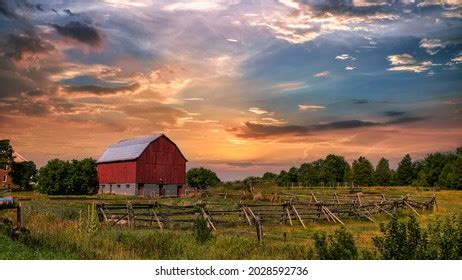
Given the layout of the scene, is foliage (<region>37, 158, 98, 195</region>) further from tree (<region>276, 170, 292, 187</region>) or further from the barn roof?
tree (<region>276, 170, 292, 187</region>)

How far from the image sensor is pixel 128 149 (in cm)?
4147

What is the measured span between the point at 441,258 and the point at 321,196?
35.4 meters

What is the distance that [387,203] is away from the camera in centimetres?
3025

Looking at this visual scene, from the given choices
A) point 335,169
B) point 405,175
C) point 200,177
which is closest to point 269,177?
point 200,177

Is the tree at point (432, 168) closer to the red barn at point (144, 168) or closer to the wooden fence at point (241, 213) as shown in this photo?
the wooden fence at point (241, 213)

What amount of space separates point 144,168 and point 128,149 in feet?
10.9

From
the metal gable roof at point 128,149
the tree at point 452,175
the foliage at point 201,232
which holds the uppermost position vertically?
the metal gable roof at point 128,149

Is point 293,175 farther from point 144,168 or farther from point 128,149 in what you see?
point 144,168

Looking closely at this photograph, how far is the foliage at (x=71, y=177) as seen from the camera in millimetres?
46469

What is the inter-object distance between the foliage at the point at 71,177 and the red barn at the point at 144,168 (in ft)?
7.13

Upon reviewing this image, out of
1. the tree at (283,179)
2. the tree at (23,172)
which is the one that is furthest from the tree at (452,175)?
the tree at (283,179)

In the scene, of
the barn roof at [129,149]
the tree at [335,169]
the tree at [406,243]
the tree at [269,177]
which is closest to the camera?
the tree at [406,243]
